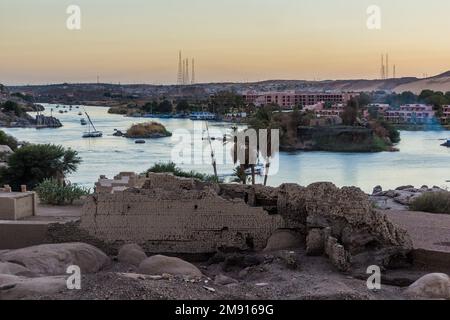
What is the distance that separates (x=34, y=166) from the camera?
113 ft

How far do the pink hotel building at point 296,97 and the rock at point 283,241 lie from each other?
88528 mm

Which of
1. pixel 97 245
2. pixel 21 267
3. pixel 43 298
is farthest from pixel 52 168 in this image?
pixel 43 298

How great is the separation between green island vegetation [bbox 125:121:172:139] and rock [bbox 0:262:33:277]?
217 feet

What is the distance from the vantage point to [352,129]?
72938 mm

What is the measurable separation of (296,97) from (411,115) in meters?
26.6

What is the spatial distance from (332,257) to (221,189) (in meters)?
3.89

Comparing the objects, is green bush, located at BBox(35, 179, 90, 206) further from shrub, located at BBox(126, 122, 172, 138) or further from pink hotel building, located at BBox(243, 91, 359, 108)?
pink hotel building, located at BBox(243, 91, 359, 108)

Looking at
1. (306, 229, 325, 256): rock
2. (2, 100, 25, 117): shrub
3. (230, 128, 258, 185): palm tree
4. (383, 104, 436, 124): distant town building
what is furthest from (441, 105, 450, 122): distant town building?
(306, 229, 325, 256): rock

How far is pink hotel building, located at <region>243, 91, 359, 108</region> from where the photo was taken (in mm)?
107188

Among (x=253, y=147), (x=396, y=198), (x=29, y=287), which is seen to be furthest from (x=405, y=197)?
(x=29, y=287)

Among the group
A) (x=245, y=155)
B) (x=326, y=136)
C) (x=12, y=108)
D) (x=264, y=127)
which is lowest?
(x=245, y=155)

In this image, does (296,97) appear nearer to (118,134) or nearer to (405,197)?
(118,134)

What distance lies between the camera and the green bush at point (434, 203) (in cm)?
2303
